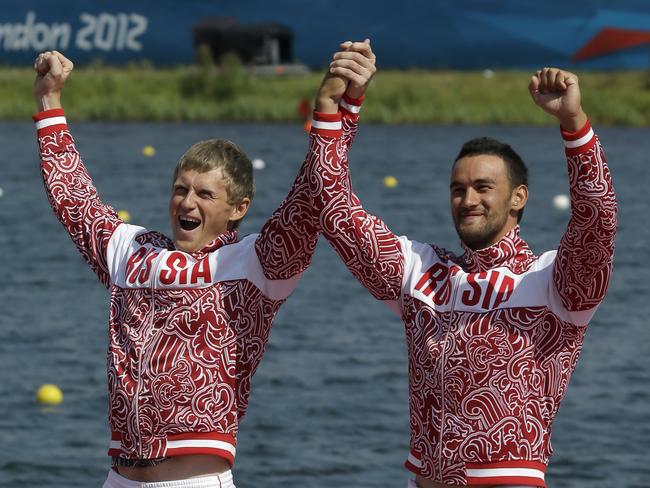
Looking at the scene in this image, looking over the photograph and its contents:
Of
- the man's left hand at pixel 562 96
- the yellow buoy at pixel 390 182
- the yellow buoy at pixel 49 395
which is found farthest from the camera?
the yellow buoy at pixel 390 182

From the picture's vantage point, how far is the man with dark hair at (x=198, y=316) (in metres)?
4.07

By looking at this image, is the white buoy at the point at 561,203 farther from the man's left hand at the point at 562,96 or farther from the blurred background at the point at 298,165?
the man's left hand at the point at 562,96

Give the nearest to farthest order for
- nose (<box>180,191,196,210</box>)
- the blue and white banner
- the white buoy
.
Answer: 1. nose (<box>180,191,196,210</box>)
2. the white buoy
3. the blue and white banner

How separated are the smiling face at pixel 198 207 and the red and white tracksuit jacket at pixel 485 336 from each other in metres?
0.37

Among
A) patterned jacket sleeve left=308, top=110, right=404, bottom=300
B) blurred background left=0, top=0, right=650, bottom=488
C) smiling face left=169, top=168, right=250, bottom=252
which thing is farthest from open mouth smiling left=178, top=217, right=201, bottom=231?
blurred background left=0, top=0, right=650, bottom=488

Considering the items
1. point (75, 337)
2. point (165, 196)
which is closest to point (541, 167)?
point (165, 196)

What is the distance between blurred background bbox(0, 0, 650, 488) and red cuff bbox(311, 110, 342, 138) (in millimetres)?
6574

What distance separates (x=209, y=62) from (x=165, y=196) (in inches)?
775

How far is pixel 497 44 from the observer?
49938 millimetres

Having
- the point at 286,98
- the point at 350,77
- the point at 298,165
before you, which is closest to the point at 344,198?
the point at 350,77

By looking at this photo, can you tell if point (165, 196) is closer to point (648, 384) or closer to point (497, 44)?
point (648, 384)

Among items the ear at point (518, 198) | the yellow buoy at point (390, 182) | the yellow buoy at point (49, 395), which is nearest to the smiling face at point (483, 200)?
the ear at point (518, 198)

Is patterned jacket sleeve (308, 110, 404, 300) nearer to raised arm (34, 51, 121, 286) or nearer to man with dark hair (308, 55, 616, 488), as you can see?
man with dark hair (308, 55, 616, 488)

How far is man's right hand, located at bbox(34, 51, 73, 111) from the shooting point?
4523 millimetres
